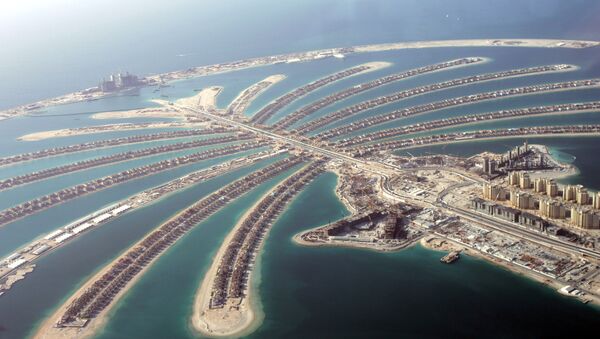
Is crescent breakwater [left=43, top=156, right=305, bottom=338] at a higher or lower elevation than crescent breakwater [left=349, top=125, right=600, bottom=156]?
lower

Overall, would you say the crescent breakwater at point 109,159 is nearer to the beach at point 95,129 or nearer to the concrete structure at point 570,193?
the beach at point 95,129

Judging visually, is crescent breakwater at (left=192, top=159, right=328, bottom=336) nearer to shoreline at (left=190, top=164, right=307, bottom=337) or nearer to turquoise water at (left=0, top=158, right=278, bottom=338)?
shoreline at (left=190, top=164, right=307, bottom=337)

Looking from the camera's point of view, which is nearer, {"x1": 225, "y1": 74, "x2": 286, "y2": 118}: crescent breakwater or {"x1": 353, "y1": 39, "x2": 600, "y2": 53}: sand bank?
{"x1": 225, "y1": 74, "x2": 286, "y2": 118}: crescent breakwater

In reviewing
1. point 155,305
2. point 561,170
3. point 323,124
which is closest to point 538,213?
point 561,170

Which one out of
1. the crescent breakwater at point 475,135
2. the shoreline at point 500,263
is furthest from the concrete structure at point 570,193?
the crescent breakwater at point 475,135

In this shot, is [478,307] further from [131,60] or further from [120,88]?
[131,60]

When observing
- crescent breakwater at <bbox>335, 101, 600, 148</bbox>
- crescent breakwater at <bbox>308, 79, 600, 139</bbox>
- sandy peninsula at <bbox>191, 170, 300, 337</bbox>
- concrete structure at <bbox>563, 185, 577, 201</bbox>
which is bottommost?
sandy peninsula at <bbox>191, 170, 300, 337</bbox>

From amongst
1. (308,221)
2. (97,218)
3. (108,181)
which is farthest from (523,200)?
(108,181)

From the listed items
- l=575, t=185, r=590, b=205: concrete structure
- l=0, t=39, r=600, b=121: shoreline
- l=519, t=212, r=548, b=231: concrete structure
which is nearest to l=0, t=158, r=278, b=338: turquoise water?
l=519, t=212, r=548, b=231: concrete structure
